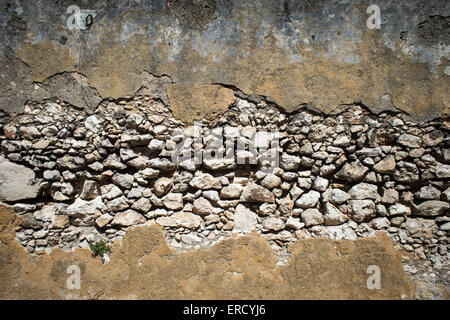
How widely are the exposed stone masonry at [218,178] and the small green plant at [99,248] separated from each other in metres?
0.05

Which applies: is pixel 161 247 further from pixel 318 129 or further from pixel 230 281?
pixel 318 129

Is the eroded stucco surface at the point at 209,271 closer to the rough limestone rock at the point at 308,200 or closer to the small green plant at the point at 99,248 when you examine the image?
the small green plant at the point at 99,248

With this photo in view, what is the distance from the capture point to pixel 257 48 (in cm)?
228

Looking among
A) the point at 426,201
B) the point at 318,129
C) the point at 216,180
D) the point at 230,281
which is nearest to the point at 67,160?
the point at 216,180

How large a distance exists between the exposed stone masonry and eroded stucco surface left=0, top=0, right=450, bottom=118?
0.53 feet

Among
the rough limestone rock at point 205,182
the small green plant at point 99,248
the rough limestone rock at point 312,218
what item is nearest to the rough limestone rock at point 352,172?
the rough limestone rock at point 312,218

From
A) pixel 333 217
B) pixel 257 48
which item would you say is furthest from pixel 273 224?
pixel 257 48

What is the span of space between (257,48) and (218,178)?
102cm

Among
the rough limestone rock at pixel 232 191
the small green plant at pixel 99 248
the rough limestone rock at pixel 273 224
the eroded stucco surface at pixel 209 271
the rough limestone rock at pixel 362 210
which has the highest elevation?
the rough limestone rock at pixel 232 191

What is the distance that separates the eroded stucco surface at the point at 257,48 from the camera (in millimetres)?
2246

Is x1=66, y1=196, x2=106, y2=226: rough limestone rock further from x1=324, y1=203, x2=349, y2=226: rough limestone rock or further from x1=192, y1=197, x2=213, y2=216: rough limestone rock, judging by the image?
x1=324, y1=203, x2=349, y2=226: rough limestone rock

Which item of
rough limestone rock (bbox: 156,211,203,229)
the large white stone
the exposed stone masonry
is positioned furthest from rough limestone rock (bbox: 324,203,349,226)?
rough limestone rock (bbox: 156,211,203,229)

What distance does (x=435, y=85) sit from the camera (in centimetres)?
225

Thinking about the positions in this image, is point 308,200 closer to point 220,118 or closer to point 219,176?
point 219,176
